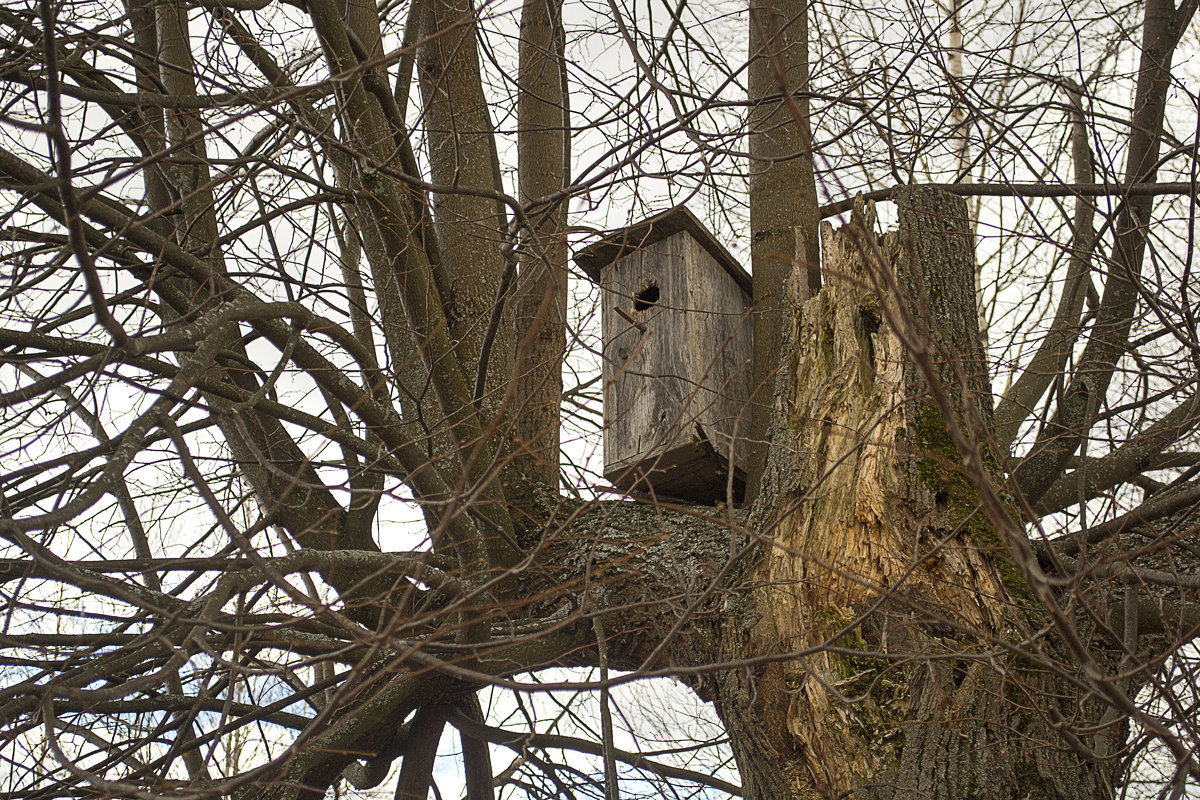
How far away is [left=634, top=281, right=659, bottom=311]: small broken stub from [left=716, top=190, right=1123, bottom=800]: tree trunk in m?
0.69

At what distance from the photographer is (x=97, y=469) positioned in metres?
2.52

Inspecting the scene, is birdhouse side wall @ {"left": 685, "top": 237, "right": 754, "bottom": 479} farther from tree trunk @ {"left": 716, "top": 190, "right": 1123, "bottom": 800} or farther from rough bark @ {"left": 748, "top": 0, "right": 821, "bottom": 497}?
tree trunk @ {"left": 716, "top": 190, "right": 1123, "bottom": 800}

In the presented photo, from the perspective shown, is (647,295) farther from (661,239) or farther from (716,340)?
(716,340)

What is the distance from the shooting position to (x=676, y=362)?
11.5 ft

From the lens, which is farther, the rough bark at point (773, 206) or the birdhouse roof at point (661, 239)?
the rough bark at point (773, 206)

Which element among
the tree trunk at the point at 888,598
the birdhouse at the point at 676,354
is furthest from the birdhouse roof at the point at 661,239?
the tree trunk at the point at 888,598

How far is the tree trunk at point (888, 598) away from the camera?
91.1 inches

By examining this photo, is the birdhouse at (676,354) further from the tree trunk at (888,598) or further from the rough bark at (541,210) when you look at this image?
the tree trunk at (888,598)

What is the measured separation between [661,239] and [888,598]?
6.40 ft

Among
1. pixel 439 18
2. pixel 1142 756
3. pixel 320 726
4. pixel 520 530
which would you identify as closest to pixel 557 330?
pixel 520 530

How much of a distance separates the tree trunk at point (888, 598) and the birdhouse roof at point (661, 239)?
1.95 feet

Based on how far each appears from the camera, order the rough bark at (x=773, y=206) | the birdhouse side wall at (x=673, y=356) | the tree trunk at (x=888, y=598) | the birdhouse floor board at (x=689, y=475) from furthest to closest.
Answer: the rough bark at (x=773, y=206)
the birdhouse side wall at (x=673, y=356)
the birdhouse floor board at (x=689, y=475)
the tree trunk at (x=888, y=598)

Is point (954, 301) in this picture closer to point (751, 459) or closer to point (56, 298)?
point (751, 459)

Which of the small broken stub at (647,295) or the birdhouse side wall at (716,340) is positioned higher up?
the small broken stub at (647,295)
